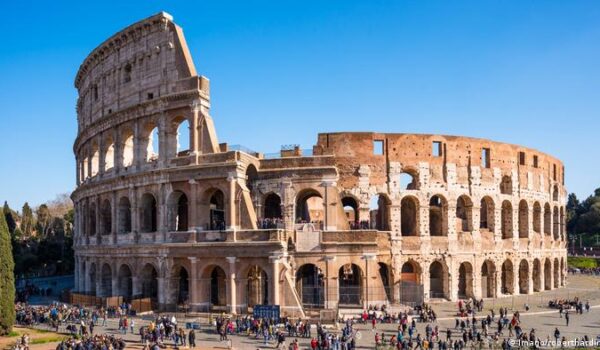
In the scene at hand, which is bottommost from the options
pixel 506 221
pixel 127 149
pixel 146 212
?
pixel 506 221

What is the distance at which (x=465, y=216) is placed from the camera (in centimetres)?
4066

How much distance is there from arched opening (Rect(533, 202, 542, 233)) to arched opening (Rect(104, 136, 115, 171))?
33.7m

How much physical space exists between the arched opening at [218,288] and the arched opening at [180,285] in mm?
1769

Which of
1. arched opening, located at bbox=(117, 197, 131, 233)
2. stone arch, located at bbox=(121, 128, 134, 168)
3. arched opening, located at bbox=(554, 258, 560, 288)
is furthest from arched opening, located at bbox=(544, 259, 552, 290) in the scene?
stone arch, located at bbox=(121, 128, 134, 168)

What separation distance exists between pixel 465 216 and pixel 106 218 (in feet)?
86.8

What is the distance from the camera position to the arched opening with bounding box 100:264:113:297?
38.1 metres

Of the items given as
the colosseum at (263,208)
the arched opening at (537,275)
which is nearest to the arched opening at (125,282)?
the colosseum at (263,208)

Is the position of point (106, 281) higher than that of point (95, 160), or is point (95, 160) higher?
point (95, 160)

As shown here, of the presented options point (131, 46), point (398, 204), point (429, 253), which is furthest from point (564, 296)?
point (131, 46)

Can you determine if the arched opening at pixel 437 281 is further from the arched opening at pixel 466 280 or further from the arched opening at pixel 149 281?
the arched opening at pixel 149 281

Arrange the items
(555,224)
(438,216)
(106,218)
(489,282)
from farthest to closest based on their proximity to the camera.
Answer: (555,224) < (438,216) < (489,282) < (106,218)

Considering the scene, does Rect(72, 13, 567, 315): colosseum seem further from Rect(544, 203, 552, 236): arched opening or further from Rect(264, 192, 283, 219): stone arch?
Rect(544, 203, 552, 236): arched opening

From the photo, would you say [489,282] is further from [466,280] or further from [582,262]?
[582,262]

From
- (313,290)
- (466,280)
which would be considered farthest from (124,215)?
(466,280)
